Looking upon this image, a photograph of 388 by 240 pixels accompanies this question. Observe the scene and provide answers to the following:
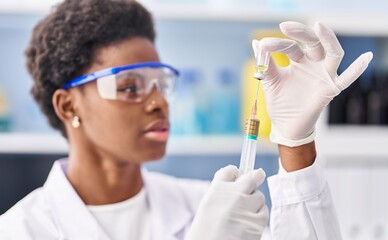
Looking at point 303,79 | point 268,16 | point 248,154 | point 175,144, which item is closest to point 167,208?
point 248,154

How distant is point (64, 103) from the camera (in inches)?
62.0

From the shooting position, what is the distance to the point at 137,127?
59.3 inches

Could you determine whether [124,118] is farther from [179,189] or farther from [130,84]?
[179,189]

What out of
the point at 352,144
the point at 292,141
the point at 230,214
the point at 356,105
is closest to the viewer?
the point at 230,214

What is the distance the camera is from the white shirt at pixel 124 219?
1504mm

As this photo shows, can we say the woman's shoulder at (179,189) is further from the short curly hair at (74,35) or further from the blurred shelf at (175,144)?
the blurred shelf at (175,144)

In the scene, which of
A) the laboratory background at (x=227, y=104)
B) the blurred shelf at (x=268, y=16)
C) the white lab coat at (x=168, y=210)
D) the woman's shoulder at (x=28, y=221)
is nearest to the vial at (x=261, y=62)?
the white lab coat at (x=168, y=210)

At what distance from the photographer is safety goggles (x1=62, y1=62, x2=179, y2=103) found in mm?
1499

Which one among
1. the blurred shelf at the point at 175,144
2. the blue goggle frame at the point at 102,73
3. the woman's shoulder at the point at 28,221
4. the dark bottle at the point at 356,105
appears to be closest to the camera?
the woman's shoulder at the point at 28,221

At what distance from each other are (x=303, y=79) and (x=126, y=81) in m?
0.52

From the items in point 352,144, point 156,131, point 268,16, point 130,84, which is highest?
point 268,16

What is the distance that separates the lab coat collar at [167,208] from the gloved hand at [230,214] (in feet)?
1.35

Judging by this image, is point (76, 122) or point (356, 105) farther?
point (356, 105)

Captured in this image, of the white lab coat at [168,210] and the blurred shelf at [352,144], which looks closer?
the white lab coat at [168,210]
